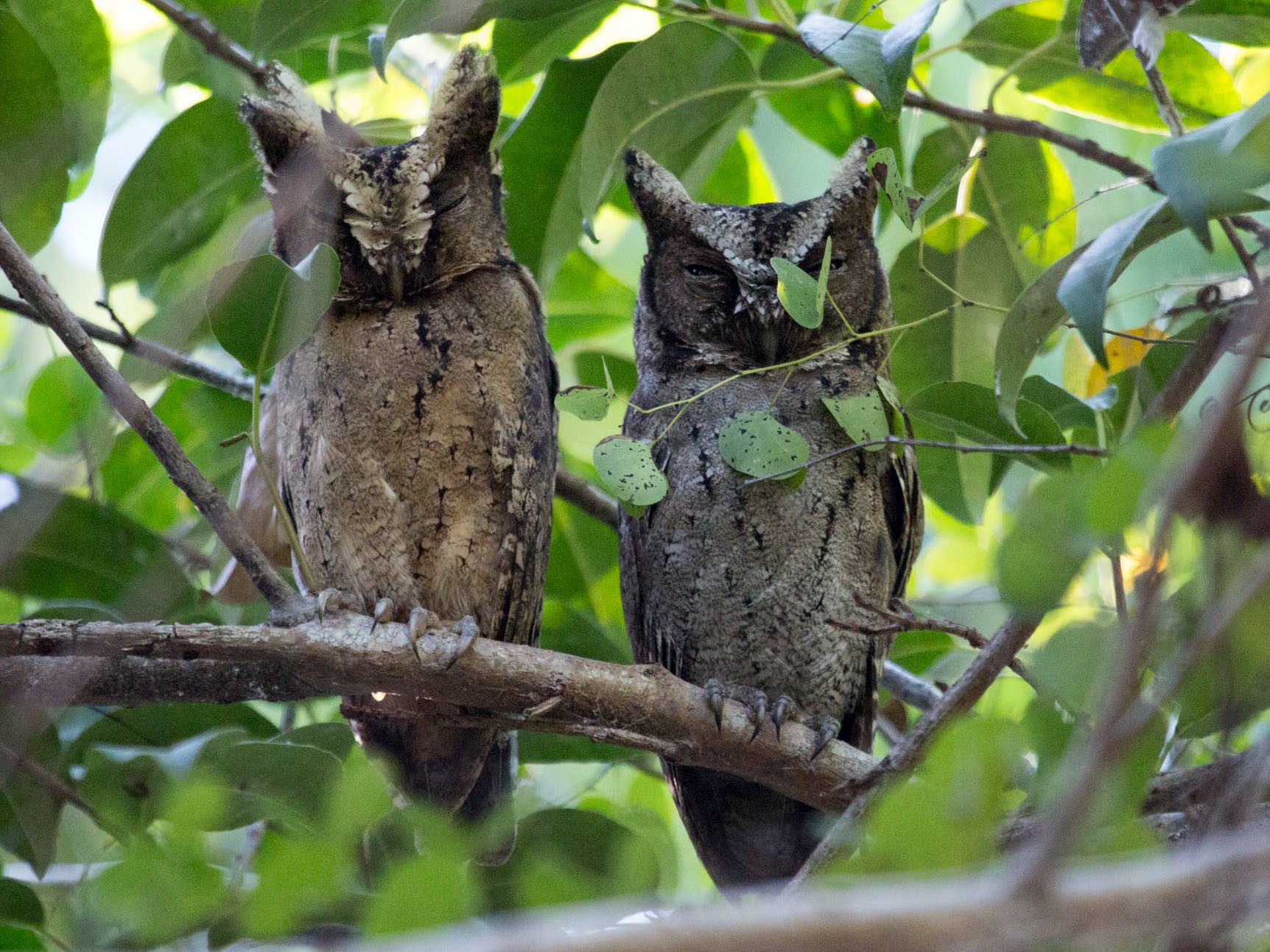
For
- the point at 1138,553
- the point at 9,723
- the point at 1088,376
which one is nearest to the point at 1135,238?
the point at 1138,553

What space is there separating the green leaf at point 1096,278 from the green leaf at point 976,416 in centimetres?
43

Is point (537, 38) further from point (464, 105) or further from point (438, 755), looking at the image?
point (438, 755)

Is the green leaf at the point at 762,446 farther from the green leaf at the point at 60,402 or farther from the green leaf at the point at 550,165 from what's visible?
the green leaf at the point at 60,402

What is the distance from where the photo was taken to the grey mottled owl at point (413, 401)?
6.47 ft

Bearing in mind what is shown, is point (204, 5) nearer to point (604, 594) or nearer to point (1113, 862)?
point (604, 594)

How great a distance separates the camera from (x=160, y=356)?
86.3 inches

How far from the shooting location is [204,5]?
7.38 ft

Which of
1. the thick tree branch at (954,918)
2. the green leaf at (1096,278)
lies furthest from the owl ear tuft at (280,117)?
the thick tree branch at (954,918)

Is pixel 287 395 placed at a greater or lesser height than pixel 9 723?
greater

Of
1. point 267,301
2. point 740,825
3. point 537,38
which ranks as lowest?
point 740,825

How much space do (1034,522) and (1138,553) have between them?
42 centimetres

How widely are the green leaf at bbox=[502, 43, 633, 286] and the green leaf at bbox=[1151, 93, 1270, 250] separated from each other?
3.96ft

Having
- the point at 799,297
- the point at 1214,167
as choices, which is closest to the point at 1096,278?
the point at 1214,167

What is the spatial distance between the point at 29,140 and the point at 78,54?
25 centimetres
